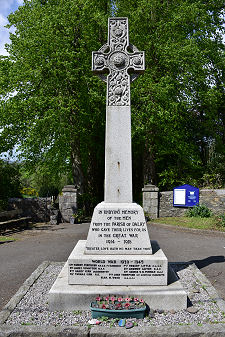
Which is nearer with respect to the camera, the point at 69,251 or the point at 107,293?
the point at 107,293

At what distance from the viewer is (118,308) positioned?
3844mm

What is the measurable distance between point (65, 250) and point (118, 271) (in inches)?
156

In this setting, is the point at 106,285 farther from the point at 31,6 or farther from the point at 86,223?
the point at 31,6

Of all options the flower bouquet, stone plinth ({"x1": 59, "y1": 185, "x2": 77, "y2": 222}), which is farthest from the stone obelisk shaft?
stone plinth ({"x1": 59, "y1": 185, "x2": 77, "y2": 222})

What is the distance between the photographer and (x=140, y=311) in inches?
151

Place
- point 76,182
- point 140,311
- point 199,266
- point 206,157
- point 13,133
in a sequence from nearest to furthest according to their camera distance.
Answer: point 140,311
point 199,266
point 13,133
point 76,182
point 206,157

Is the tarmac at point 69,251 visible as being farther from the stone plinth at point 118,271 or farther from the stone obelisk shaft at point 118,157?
the stone obelisk shaft at point 118,157

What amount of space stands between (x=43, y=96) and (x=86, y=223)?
6.37 m

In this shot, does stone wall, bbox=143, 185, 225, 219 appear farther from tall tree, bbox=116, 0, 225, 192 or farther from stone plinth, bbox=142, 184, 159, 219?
tall tree, bbox=116, 0, 225, 192

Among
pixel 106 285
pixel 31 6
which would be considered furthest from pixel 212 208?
pixel 31 6

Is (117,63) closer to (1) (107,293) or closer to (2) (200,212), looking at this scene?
(1) (107,293)

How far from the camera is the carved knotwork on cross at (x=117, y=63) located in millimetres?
4988

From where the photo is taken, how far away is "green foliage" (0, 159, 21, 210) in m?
14.5

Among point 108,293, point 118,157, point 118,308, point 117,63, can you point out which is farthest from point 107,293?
point 117,63
